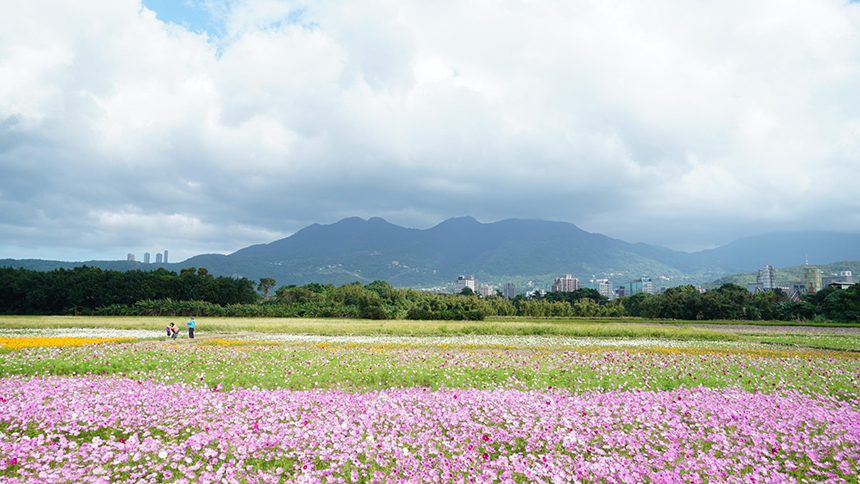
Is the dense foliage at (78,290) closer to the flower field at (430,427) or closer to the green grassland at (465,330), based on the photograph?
the green grassland at (465,330)

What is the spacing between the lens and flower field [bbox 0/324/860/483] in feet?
20.8

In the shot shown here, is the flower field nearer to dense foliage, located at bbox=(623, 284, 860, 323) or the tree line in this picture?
the tree line

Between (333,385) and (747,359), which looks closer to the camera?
(333,385)

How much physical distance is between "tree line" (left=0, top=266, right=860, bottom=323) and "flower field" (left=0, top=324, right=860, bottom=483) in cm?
4287

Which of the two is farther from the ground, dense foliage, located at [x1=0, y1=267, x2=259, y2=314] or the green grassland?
dense foliage, located at [x1=0, y1=267, x2=259, y2=314]

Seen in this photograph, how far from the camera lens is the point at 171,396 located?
10.0 metres

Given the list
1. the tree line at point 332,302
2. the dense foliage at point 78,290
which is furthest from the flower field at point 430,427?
the dense foliage at point 78,290

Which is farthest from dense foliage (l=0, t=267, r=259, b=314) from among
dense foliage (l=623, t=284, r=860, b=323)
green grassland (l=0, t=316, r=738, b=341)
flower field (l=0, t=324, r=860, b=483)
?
dense foliage (l=623, t=284, r=860, b=323)

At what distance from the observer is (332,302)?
215ft

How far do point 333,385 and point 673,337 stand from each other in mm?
27705

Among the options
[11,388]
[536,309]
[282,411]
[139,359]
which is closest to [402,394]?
[282,411]

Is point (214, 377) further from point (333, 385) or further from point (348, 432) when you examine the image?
point (348, 432)

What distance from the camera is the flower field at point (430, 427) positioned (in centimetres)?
635

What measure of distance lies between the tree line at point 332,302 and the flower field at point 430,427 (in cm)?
4287
